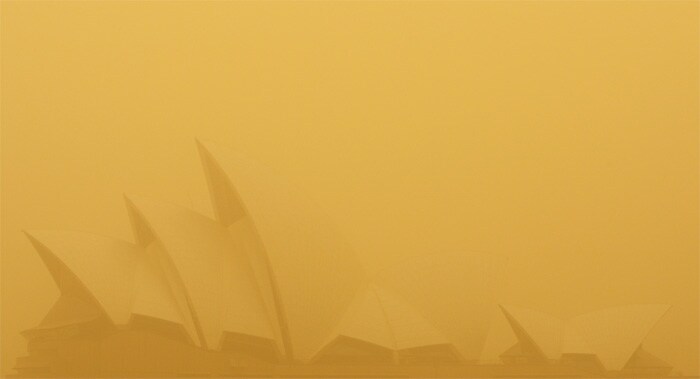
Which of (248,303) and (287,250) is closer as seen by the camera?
(287,250)

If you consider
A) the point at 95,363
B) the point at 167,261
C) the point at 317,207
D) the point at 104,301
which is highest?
the point at 317,207

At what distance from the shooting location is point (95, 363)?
88.0 feet

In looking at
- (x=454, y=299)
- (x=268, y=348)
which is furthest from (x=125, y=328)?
(x=454, y=299)

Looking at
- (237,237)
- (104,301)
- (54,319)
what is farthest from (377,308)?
(54,319)

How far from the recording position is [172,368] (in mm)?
26328

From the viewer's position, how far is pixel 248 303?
2625cm

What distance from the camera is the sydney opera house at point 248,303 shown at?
1016 inches

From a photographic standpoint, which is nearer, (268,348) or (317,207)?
(268,348)

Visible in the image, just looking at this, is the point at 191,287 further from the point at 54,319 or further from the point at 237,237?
the point at 54,319

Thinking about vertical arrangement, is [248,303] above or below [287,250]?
below

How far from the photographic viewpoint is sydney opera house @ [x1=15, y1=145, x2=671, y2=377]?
2581cm

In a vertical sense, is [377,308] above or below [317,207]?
below

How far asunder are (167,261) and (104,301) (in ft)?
8.00

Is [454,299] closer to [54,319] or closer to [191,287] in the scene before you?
[191,287]
